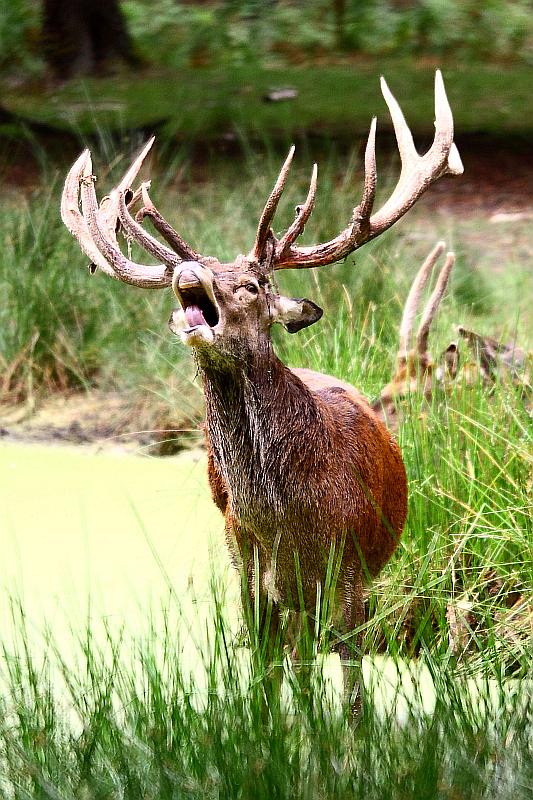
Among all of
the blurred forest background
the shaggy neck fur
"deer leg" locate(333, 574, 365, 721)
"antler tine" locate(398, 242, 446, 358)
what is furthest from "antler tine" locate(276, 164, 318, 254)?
the blurred forest background

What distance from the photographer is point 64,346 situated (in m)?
7.30

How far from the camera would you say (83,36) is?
12789 millimetres

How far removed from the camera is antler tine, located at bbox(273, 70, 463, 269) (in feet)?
12.2

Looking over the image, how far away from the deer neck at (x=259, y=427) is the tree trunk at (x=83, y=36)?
9590 mm

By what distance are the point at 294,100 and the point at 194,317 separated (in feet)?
32.3

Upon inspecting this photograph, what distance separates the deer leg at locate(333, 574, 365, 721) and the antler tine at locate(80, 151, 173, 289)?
3.25ft

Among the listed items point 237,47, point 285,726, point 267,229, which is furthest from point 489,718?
point 237,47

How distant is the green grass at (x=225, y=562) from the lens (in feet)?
10.3

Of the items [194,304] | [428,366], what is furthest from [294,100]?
[194,304]

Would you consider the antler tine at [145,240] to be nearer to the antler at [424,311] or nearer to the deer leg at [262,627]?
the deer leg at [262,627]

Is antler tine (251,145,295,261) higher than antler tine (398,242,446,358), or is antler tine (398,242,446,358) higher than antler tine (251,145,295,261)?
antler tine (251,145,295,261)

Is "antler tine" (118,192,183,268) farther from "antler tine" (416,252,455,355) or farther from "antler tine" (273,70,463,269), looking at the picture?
"antler tine" (416,252,455,355)

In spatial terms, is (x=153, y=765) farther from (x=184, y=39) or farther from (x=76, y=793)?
(x=184, y=39)

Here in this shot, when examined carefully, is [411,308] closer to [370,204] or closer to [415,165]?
[415,165]
